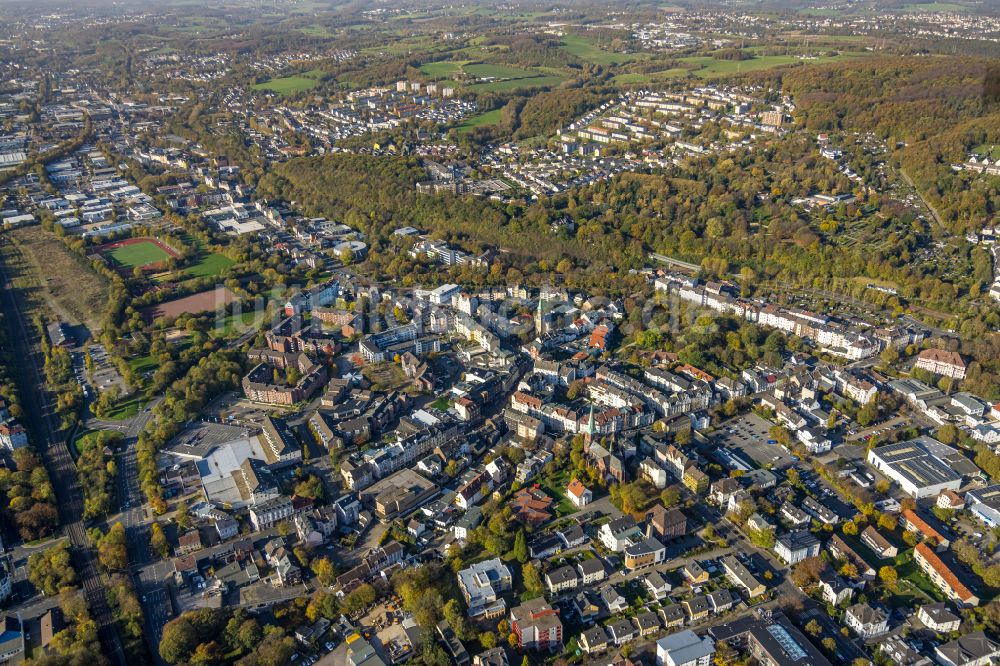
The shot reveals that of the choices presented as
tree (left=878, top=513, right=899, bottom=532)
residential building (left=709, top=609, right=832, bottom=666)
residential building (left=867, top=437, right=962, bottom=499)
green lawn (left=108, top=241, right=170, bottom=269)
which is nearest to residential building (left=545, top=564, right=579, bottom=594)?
residential building (left=709, top=609, right=832, bottom=666)

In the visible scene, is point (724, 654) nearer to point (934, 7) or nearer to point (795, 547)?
point (795, 547)

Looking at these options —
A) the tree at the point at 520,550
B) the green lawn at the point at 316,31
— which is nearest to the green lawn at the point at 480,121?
the tree at the point at 520,550

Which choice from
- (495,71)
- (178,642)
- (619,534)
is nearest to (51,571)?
(178,642)

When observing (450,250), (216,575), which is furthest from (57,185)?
(216,575)

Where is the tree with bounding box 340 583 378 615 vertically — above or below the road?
above

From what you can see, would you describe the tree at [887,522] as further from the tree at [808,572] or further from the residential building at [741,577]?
the residential building at [741,577]

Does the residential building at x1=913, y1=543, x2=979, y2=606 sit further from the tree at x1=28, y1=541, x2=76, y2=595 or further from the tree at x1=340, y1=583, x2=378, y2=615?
the tree at x1=28, y1=541, x2=76, y2=595

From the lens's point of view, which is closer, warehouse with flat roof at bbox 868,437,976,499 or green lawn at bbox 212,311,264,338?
warehouse with flat roof at bbox 868,437,976,499
